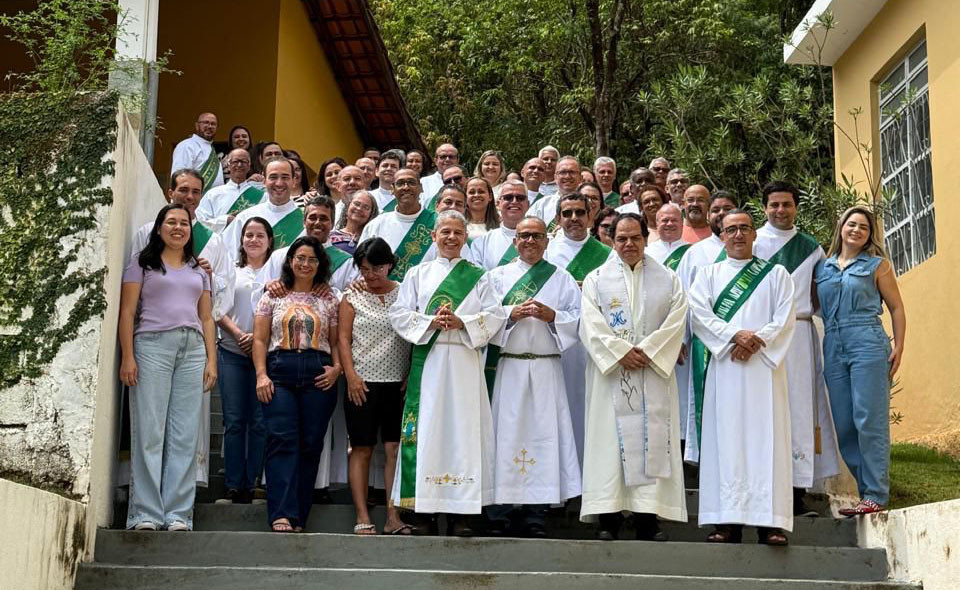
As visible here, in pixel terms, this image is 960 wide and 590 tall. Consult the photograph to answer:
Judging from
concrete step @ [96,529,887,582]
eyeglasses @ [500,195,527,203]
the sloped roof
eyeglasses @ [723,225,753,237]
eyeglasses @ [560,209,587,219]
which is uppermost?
the sloped roof

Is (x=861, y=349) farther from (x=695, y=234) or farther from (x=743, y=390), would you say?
(x=695, y=234)

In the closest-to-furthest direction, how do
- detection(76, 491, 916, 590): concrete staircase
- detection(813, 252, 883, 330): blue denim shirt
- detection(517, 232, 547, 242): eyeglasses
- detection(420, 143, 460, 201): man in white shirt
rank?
detection(76, 491, 916, 590): concrete staircase → detection(813, 252, 883, 330): blue denim shirt → detection(517, 232, 547, 242): eyeglasses → detection(420, 143, 460, 201): man in white shirt

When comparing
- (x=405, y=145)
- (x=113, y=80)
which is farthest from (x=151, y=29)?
(x=405, y=145)

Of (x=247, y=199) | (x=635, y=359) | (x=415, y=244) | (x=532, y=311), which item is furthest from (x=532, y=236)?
(x=247, y=199)

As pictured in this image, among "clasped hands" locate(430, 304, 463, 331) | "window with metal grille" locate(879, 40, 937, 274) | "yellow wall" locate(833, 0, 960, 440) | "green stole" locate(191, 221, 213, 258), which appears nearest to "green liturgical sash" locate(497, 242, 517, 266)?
"clasped hands" locate(430, 304, 463, 331)

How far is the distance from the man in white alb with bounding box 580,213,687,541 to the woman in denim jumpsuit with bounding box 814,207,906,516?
3.55 feet

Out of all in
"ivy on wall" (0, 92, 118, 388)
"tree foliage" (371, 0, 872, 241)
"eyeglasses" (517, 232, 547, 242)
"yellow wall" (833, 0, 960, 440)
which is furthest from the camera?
"tree foliage" (371, 0, 872, 241)

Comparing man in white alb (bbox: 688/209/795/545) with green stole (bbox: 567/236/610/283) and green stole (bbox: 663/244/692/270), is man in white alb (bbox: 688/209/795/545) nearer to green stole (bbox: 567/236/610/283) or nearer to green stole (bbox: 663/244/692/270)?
green stole (bbox: 567/236/610/283)

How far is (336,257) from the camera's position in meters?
9.28

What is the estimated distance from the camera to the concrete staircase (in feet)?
22.6

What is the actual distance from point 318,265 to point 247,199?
3734 mm

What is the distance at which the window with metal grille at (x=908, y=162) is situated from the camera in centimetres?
1414

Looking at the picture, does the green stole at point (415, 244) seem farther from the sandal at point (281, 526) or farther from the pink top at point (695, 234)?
the sandal at point (281, 526)

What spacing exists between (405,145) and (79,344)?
13.2 m
